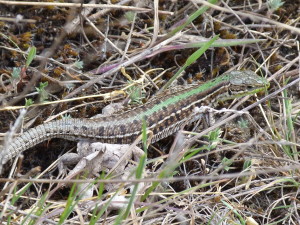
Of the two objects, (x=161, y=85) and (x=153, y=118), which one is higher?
(x=161, y=85)

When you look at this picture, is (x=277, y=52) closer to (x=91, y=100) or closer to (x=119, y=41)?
(x=119, y=41)

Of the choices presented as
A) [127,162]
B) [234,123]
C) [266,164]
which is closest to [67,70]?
[127,162]

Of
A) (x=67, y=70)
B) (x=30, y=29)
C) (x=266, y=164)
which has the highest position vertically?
(x=30, y=29)

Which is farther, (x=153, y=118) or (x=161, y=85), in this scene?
(x=161, y=85)
